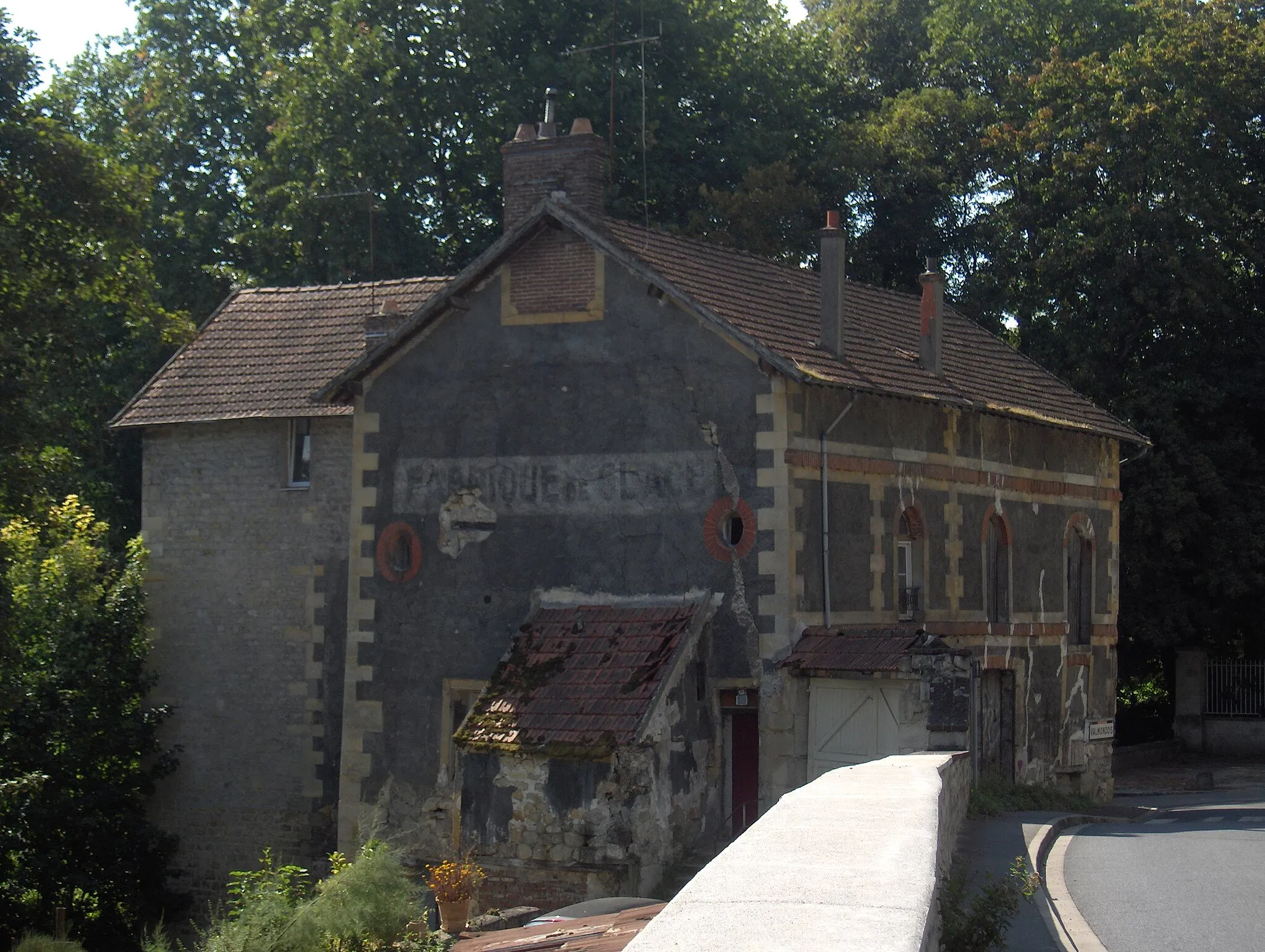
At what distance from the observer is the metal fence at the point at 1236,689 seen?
3462 centimetres

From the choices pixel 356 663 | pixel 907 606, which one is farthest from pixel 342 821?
pixel 907 606

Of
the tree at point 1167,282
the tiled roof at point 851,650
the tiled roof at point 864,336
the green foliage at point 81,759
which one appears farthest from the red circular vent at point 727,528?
the tree at point 1167,282

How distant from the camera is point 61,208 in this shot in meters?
22.0

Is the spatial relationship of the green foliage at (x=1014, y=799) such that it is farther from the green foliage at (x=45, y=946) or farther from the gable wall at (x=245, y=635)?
the green foliage at (x=45, y=946)

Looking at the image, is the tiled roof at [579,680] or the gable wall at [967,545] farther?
the gable wall at [967,545]

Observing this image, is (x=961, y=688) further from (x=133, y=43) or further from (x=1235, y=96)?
(x=133, y=43)

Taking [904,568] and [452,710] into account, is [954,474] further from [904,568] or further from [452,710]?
[452,710]

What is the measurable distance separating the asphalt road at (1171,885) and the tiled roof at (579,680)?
5014mm

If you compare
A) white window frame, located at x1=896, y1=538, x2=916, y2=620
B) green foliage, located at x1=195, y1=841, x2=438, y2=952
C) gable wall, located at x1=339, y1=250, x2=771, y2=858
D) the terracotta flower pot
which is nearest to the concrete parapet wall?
green foliage, located at x1=195, y1=841, x2=438, y2=952

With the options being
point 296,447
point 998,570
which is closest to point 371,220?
point 296,447

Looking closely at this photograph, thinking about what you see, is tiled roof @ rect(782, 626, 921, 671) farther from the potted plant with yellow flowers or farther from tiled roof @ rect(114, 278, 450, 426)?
tiled roof @ rect(114, 278, 450, 426)

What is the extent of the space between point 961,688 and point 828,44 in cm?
2748

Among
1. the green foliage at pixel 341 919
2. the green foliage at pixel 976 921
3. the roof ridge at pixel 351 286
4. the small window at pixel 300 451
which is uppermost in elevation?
the roof ridge at pixel 351 286

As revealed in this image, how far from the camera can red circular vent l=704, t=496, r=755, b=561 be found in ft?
67.6
